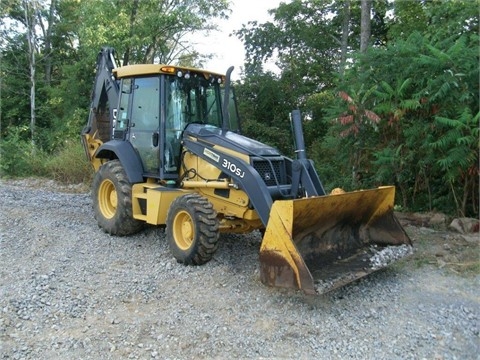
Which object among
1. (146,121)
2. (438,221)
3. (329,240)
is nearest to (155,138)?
(146,121)

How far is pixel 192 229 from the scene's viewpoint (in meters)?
5.32

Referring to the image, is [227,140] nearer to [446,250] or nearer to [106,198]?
[106,198]

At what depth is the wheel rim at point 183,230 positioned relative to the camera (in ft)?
17.7

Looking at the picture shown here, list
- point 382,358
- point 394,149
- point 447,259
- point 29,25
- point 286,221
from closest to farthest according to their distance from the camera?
point 382,358 < point 286,221 < point 447,259 < point 394,149 < point 29,25

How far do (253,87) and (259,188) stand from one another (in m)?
12.2

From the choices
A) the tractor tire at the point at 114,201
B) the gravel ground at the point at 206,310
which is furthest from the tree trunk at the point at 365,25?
the gravel ground at the point at 206,310

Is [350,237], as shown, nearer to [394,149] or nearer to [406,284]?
[406,284]

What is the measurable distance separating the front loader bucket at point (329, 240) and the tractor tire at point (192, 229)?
0.91 m

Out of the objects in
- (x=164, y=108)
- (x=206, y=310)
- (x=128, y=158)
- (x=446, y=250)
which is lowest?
(x=206, y=310)

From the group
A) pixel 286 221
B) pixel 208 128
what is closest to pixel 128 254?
pixel 208 128

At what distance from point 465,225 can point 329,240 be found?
9.76 ft

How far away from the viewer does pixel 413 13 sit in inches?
544

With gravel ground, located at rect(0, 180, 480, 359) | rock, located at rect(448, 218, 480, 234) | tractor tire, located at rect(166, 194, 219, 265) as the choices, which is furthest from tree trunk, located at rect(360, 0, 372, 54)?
tractor tire, located at rect(166, 194, 219, 265)

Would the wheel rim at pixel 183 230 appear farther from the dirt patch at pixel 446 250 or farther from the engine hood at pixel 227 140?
the dirt patch at pixel 446 250
